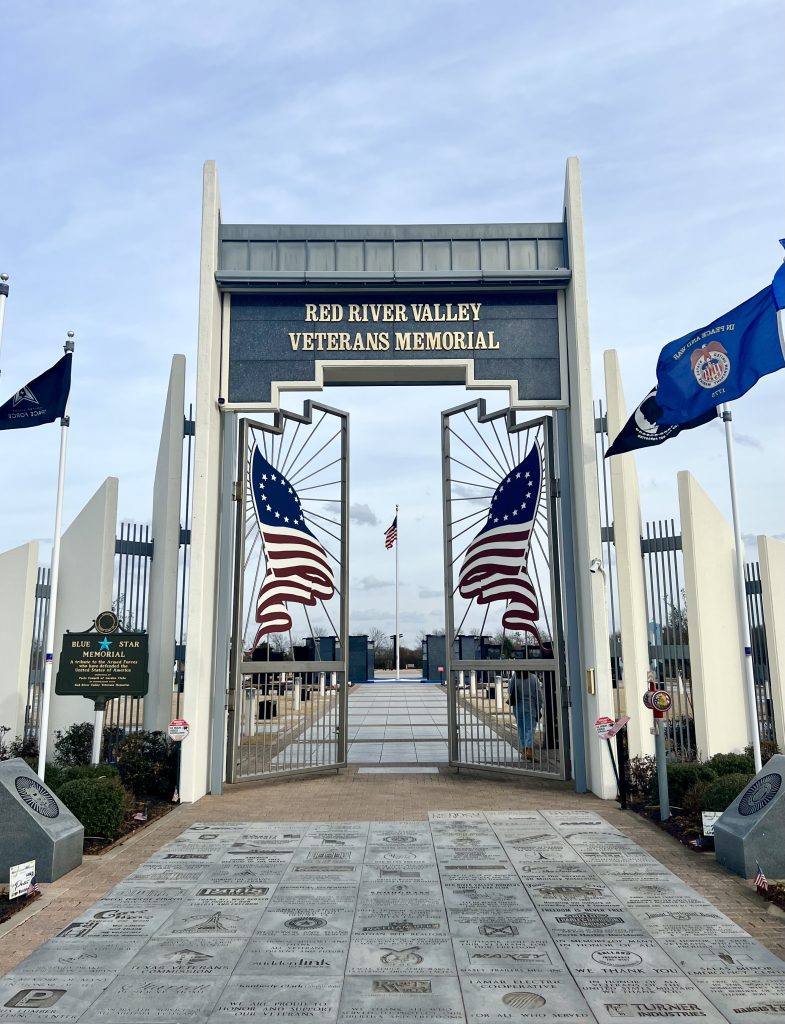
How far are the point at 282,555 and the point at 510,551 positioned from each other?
4315 millimetres

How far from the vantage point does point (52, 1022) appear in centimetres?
577

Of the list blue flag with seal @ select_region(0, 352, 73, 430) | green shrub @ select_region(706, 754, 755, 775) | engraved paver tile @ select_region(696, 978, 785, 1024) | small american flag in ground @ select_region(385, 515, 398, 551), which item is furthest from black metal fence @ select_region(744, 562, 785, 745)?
small american flag in ground @ select_region(385, 515, 398, 551)

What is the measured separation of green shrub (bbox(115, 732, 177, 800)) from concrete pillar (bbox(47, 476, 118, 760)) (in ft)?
4.07

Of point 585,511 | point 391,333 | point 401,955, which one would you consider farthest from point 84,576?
point 401,955

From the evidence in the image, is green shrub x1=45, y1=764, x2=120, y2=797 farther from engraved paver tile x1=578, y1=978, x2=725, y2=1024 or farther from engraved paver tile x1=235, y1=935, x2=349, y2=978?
engraved paver tile x1=578, y1=978, x2=725, y2=1024

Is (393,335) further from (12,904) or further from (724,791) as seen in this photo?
(12,904)

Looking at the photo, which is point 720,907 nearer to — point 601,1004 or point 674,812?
point 601,1004

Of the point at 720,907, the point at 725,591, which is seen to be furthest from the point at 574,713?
the point at 720,907

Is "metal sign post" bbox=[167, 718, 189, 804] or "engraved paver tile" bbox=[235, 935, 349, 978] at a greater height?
"metal sign post" bbox=[167, 718, 189, 804]

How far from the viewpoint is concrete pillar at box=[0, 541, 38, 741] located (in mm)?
14945

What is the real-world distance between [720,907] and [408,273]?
38.2ft

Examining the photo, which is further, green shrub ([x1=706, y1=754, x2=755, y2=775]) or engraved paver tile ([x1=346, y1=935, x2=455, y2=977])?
green shrub ([x1=706, y1=754, x2=755, y2=775])

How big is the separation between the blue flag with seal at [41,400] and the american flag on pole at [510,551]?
26.1ft

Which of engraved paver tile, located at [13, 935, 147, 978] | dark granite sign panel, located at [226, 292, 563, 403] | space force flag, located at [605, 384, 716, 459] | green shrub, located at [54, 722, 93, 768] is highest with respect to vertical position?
dark granite sign panel, located at [226, 292, 563, 403]
